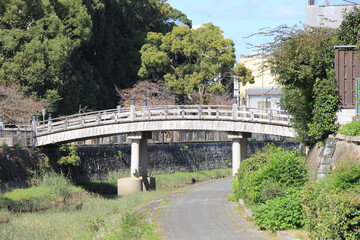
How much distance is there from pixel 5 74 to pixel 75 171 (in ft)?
30.2

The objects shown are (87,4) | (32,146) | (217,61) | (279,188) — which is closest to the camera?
(279,188)

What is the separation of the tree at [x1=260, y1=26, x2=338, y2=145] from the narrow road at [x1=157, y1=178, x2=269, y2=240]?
16.4ft

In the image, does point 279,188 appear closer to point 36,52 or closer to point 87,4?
point 36,52

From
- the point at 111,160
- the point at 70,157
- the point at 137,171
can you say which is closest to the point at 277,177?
the point at 137,171

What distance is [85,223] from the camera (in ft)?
94.1

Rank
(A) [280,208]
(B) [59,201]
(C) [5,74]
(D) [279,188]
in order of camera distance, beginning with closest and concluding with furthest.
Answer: (A) [280,208] < (D) [279,188] < (B) [59,201] < (C) [5,74]

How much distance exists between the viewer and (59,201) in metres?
Result: 42.3

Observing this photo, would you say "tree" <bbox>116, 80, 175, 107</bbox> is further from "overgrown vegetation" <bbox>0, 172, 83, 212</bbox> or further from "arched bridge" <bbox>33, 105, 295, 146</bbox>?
"overgrown vegetation" <bbox>0, 172, 83, 212</bbox>

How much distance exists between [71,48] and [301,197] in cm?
4010

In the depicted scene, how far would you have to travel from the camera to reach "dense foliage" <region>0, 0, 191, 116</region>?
5297cm

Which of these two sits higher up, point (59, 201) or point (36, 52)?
point (36, 52)

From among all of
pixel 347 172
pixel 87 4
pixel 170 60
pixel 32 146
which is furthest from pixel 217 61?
pixel 347 172

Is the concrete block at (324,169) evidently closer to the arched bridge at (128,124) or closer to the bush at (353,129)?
the bush at (353,129)

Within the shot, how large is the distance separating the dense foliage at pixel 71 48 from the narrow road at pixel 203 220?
23.5m
